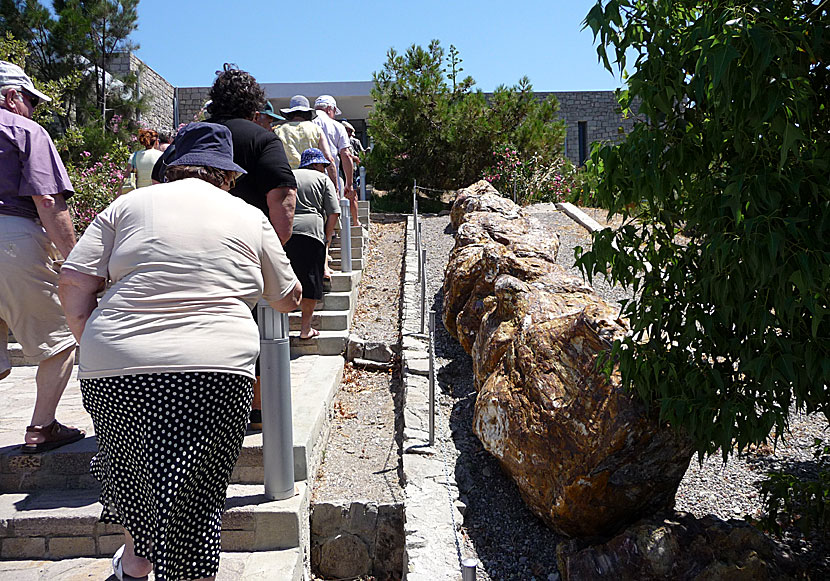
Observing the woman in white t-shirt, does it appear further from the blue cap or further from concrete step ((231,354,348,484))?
the blue cap

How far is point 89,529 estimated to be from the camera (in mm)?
3150

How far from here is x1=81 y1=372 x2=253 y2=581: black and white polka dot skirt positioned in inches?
82.8

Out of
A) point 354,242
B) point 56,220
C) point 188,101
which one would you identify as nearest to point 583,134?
point 188,101

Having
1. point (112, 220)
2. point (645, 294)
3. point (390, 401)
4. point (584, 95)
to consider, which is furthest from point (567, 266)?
point (584, 95)

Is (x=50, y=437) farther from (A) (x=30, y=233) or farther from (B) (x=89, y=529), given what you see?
(A) (x=30, y=233)

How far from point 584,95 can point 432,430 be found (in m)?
23.5

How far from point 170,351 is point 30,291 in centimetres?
147

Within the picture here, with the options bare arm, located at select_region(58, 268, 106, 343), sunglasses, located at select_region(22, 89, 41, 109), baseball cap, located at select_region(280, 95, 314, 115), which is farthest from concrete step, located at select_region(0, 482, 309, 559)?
baseball cap, located at select_region(280, 95, 314, 115)

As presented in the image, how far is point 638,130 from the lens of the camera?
2488 mm

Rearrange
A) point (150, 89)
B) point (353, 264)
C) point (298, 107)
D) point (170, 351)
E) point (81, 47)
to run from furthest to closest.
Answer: point (150, 89) < point (81, 47) < point (353, 264) < point (298, 107) < point (170, 351)

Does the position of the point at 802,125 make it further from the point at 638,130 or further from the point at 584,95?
the point at 584,95

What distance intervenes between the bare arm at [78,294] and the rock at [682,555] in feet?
Result: 7.34

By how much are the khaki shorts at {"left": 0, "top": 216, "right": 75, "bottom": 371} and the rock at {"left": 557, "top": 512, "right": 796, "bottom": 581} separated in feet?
8.53

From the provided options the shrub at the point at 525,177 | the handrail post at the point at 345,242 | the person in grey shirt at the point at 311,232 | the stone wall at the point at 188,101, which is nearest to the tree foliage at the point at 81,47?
the stone wall at the point at 188,101
